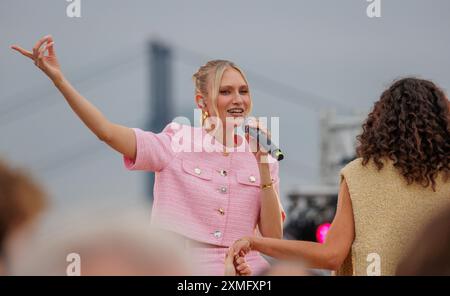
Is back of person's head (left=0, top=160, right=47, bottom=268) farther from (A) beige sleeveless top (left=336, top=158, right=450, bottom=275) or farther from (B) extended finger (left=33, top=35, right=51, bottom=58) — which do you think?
(A) beige sleeveless top (left=336, top=158, right=450, bottom=275)

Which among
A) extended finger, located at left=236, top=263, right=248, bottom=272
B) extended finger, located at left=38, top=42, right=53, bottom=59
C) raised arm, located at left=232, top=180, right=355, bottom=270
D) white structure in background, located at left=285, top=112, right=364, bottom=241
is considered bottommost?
extended finger, located at left=236, top=263, right=248, bottom=272

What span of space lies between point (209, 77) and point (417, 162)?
705 mm

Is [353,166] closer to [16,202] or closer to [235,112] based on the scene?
[235,112]

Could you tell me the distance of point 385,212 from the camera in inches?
95.0

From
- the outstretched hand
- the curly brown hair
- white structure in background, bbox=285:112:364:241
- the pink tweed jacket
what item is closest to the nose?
the pink tweed jacket

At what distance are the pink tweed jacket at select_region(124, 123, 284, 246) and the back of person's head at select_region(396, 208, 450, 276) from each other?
1556mm

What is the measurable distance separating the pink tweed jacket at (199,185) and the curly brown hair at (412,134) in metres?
0.35

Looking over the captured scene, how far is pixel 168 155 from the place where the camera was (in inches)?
103

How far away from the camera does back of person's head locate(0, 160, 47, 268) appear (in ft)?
4.03

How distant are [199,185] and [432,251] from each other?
1.65 metres

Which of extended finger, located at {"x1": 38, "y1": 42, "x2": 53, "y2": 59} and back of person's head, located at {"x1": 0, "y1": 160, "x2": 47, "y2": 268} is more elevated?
extended finger, located at {"x1": 38, "y1": 42, "x2": 53, "y2": 59}

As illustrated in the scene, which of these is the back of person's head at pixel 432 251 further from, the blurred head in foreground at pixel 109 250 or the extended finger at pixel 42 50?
the extended finger at pixel 42 50

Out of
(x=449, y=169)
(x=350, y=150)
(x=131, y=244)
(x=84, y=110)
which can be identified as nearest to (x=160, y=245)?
(x=131, y=244)

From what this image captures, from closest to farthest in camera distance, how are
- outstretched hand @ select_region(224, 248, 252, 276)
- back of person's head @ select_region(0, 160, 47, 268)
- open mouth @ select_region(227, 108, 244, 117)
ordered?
back of person's head @ select_region(0, 160, 47, 268) < outstretched hand @ select_region(224, 248, 252, 276) < open mouth @ select_region(227, 108, 244, 117)
